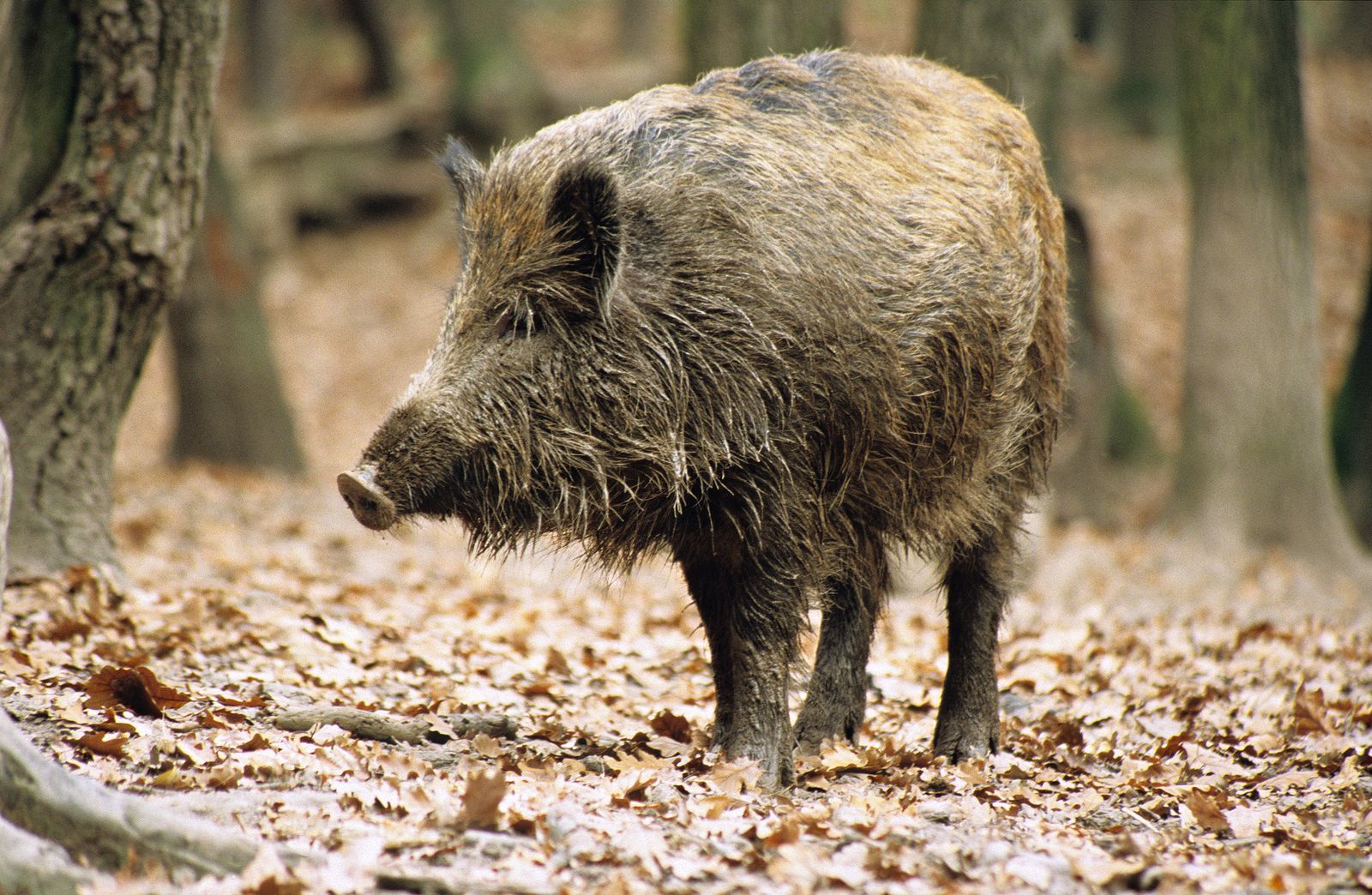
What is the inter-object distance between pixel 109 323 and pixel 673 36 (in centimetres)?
2118

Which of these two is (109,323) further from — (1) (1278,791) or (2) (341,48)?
(2) (341,48)

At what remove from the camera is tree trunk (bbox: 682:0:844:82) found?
29.5 ft

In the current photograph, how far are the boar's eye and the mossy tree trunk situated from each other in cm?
277

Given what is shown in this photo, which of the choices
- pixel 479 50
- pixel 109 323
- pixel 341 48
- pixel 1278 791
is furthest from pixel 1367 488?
pixel 341 48

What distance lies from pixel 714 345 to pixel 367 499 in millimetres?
1173

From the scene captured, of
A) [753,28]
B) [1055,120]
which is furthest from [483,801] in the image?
[1055,120]

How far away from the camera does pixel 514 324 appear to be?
4.49 metres

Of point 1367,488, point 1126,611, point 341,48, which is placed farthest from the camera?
point 341,48

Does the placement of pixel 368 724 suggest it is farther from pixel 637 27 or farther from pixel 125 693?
pixel 637 27

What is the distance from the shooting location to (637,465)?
443 centimetres

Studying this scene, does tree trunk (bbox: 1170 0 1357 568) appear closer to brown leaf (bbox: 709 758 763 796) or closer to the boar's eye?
the boar's eye

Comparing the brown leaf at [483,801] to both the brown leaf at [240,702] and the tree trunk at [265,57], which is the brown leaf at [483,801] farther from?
the tree trunk at [265,57]

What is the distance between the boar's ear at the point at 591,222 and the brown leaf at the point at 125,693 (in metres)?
1.91

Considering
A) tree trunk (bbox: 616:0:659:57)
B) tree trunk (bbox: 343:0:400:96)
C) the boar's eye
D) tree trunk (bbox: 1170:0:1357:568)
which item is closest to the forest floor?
tree trunk (bbox: 1170:0:1357:568)
